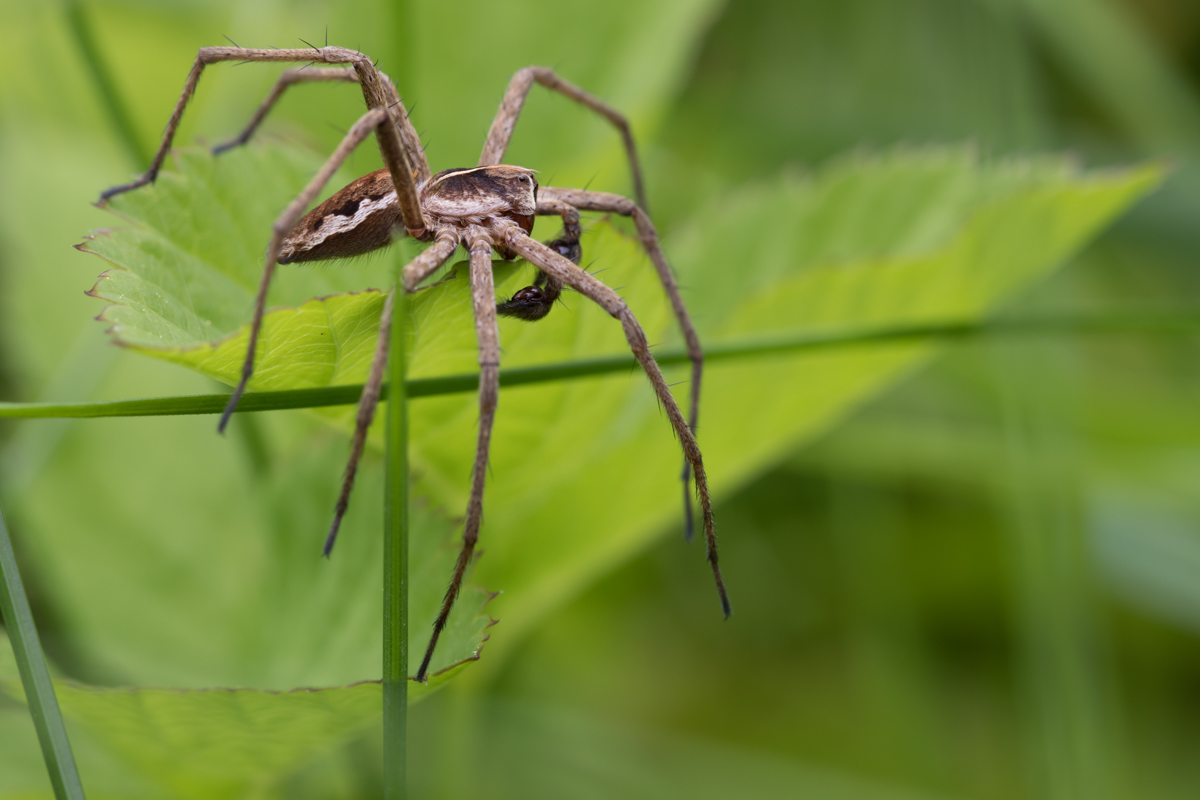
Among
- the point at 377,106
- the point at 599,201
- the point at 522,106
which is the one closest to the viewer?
the point at 377,106

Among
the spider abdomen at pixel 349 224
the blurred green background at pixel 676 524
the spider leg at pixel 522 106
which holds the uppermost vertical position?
the spider leg at pixel 522 106

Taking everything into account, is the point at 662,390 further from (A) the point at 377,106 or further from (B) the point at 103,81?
(B) the point at 103,81

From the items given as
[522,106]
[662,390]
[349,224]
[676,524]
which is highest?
[522,106]

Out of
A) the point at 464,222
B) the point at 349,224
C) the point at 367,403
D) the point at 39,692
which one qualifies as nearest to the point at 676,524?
the point at 464,222

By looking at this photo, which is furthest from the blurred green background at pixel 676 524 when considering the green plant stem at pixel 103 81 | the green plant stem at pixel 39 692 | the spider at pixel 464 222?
the green plant stem at pixel 39 692

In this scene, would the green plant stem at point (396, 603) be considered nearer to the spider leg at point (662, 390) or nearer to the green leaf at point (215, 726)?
the green leaf at point (215, 726)

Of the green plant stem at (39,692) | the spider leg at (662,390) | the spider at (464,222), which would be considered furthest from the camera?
the spider leg at (662,390)

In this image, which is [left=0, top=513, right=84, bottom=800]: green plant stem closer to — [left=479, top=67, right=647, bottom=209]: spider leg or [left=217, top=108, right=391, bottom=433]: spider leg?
[left=217, top=108, right=391, bottom=433]: spider leg

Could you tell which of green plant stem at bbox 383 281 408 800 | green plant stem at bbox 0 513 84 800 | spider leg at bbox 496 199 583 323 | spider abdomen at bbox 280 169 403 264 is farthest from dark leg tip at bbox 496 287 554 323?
green plant stem at bbox 0 513 84 800

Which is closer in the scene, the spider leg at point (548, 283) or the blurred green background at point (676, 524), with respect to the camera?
the spider leg at point (548, 283)
